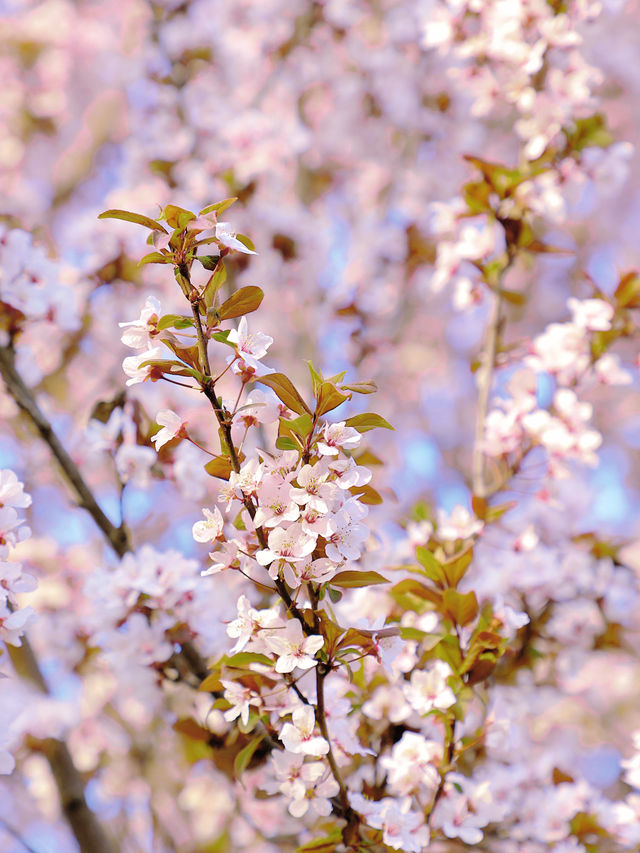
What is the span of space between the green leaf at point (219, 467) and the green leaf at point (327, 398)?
0.42ft

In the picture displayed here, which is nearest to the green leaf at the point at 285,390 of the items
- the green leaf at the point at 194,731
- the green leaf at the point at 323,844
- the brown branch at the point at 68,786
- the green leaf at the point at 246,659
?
the green leaf at the point at 246,659

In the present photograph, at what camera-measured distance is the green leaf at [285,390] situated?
91cm

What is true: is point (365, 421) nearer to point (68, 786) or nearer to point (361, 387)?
point (361, 387)

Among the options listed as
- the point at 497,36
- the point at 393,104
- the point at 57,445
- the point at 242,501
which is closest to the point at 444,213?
the point at 497,36

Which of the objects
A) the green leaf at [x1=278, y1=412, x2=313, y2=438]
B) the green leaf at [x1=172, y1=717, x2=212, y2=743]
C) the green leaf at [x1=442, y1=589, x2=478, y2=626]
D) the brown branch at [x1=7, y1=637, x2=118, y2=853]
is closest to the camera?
the green leaf at [x1=278, y1=412, x2=313, y2=438]

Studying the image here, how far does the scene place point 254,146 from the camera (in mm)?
2617

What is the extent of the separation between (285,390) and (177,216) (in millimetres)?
239

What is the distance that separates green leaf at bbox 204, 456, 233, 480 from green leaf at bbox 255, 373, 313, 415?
0.34 feet

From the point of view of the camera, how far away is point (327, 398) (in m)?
0.91

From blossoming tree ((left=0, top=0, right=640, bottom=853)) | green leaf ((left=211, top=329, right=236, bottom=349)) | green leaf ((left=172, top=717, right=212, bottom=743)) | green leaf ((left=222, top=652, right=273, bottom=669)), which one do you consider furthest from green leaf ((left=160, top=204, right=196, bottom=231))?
green leaf ((left=172, top=717, right=212, bottom=743))

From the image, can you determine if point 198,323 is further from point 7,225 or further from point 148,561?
point 7,225

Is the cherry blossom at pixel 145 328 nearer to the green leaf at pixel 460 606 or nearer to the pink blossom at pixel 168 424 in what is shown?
the pink blossom at pixel 168 424

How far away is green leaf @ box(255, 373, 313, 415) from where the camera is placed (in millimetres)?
912

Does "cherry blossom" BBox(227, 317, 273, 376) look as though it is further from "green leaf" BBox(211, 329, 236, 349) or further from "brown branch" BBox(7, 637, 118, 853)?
"brown branch" BBox(7, 637, 118, 853)
